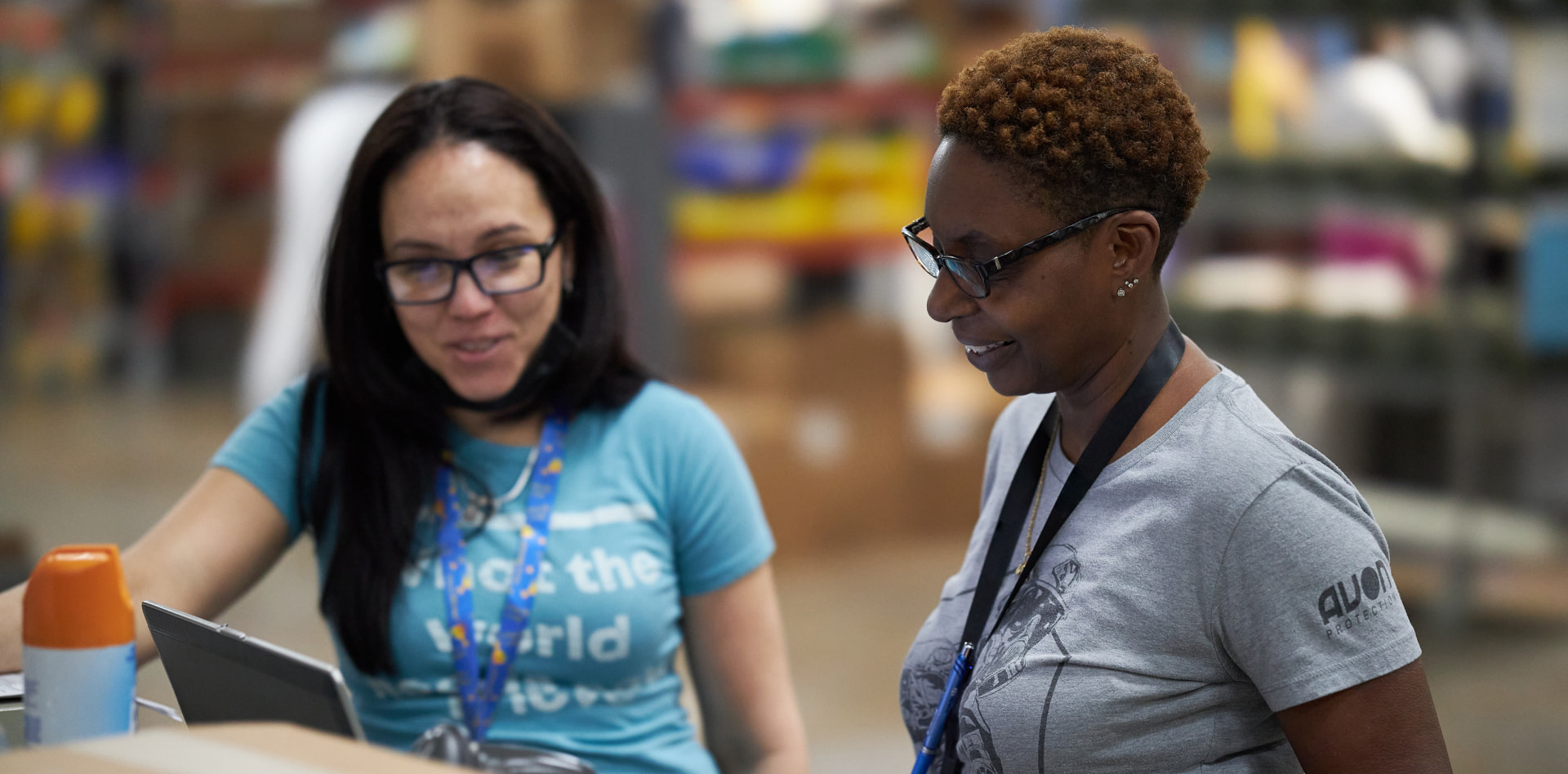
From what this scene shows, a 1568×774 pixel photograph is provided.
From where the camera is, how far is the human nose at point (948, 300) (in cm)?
126

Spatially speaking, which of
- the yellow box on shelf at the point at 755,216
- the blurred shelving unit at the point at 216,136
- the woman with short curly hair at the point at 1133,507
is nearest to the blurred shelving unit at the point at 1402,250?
the yellow box on shelf at the point at 755,216

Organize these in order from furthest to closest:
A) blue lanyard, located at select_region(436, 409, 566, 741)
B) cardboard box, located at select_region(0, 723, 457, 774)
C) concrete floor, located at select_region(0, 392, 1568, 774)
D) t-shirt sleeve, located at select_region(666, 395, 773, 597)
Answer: concrete floor, located at select_region(0, 392, 1568, 774)
t-shirt sleeve, located at select_region(666, 395, 773, 597)
blue lanyard, located at select_region(436, 409, 566, 741)
cardboard box, located at select_region(0, 723, 457, 774)

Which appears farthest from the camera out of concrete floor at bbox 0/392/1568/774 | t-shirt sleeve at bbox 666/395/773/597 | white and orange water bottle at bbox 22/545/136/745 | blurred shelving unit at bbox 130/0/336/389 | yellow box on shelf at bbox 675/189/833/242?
blurred shelving unit at bbox 130/0/336/389

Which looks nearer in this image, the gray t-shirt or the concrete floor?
the gray t-shirt

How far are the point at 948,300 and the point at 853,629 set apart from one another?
3.12m

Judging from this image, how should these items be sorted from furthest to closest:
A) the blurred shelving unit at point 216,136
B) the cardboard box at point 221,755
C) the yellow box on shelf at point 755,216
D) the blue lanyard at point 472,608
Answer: the blurred shelving unit at point 216,136 < the yellow box on shelf at point 755,216 < the blue lanyard at point 472,608 < the cardboard box at point 221,755

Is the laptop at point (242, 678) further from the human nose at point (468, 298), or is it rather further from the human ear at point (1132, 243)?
the human ear at point (1132, 243)

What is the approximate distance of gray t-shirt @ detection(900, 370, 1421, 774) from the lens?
3.66 feet

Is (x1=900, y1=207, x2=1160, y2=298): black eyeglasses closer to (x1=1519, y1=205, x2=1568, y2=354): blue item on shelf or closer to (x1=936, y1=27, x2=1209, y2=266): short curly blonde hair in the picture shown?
(x1=936, y1=27, x2=1209, y2=266): short curly blonde hair

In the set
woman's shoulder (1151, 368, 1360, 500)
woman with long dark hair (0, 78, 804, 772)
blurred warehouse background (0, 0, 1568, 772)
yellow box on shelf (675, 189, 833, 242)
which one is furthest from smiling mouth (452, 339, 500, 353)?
yellow box on shelf (675, 189, 833, 242)

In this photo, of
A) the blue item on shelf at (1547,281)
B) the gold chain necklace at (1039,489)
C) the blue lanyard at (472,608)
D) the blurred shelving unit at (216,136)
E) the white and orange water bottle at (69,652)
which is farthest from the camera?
the blurred shelving unit at (216,136)

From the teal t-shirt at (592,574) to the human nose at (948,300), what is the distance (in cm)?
57

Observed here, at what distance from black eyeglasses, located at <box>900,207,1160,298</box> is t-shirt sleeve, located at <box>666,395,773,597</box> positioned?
1.73 feet

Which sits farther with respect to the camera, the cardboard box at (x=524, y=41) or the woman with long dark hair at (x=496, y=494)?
the cardboard box at (x=524, y=41)
